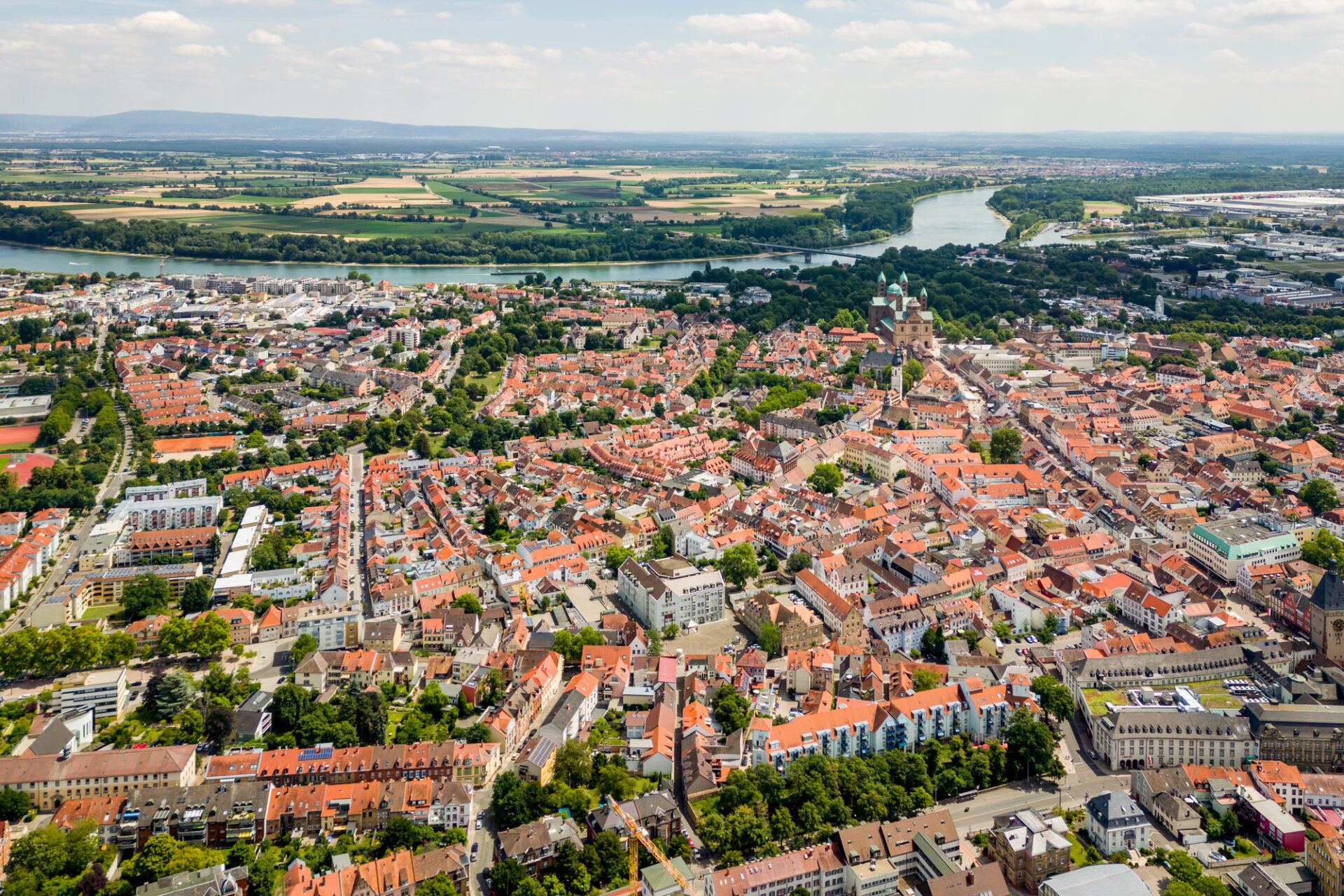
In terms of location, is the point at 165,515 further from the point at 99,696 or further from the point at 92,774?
the point at 92,774

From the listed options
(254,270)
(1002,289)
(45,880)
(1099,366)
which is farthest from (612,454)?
(254,270)

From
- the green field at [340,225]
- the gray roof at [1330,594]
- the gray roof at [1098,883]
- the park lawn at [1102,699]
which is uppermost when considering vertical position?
the green field at [340,225]

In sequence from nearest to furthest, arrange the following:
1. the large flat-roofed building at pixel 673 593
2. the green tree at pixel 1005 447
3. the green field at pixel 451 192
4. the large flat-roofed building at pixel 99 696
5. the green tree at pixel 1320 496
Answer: the large flat-roofed building at pixel 99 696, the large flat-roofed building at pixel 673 593, the green tree at pixel 1320 496, the green tree at pixel 1005 447, the green field at pixel 451 192

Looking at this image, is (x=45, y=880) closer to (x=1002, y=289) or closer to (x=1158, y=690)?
(x=1158, y=690)

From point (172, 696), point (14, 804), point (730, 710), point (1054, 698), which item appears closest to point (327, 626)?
point (172, 696)

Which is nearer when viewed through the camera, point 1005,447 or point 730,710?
point 730,710

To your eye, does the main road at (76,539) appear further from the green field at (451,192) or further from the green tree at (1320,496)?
the green field at (451,192)

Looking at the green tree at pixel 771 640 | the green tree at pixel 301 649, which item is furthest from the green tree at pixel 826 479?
the green tree at pixel 301 649
